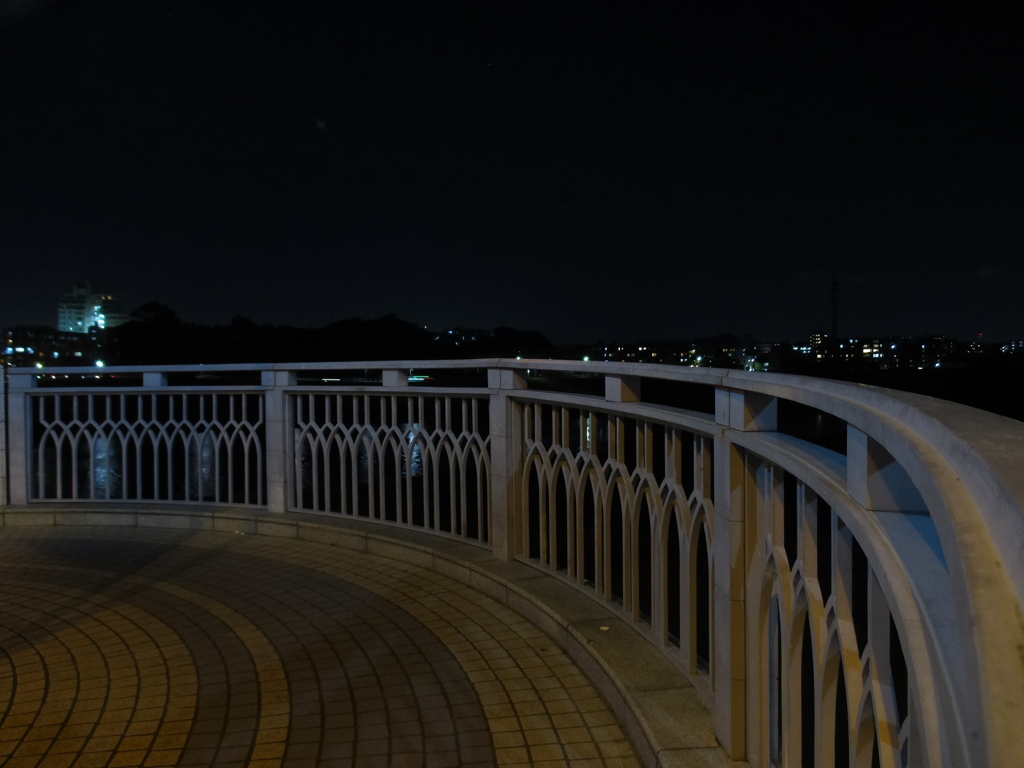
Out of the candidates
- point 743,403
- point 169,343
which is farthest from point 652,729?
point 169,343

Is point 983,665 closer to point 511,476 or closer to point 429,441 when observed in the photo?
point 511,476

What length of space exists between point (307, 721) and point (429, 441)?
277 cm

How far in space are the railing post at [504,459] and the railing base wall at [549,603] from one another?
20cm

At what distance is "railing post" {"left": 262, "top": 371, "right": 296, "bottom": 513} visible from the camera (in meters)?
7.10

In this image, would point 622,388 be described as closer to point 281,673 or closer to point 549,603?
point 549,603

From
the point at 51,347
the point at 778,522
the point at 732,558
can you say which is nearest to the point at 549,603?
the point at 732,558

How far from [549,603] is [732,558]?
197 centimetres

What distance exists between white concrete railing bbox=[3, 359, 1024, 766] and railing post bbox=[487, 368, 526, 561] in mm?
14

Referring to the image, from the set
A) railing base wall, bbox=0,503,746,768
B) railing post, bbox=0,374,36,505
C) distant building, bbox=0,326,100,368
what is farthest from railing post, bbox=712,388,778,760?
distant building, bbox=0,326,100,368

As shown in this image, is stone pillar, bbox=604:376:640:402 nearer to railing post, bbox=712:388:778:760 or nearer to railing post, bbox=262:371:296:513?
railing post, bbox=712:388:778:760

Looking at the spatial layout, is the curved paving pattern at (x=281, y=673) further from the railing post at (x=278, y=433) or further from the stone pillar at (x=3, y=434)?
the stone pillar at (x=3, y=434)

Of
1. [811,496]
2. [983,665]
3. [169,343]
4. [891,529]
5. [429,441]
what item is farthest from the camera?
[169,343]

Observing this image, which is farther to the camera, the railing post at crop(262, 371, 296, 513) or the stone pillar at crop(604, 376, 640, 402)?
the railing post at crop(262, 371, 296, 513)

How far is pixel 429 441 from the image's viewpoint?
610cm
